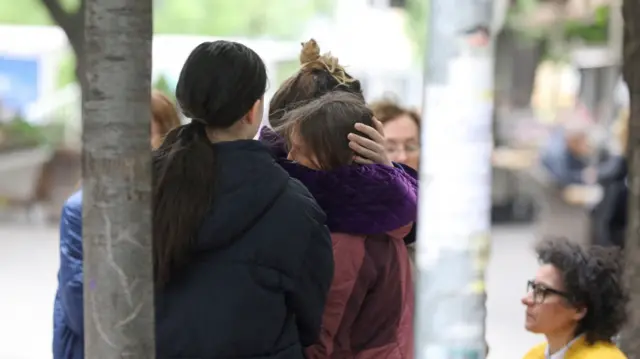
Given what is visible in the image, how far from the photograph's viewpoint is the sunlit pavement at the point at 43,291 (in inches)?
348

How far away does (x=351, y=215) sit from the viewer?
9.60 feet

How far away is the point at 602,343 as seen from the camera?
359 cm

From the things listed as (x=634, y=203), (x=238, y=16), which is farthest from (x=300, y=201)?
(x=238, y=16)

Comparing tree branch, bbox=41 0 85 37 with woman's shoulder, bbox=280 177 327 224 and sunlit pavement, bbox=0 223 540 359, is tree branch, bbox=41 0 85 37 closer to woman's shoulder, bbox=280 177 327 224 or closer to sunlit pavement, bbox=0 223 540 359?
woman's shoulder, bbox=280 177 327 224

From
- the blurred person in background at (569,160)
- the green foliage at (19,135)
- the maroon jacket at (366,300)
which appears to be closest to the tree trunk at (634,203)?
the maroon jacket at (366,300)

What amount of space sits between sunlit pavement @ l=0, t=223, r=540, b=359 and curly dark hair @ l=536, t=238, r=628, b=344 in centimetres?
477

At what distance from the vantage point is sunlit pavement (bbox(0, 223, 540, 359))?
8852 millimetres

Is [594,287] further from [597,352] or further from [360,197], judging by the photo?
[360,197]

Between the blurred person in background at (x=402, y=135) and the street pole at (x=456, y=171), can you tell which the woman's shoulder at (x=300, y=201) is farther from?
the blurred person in background at (x=402, y=135)

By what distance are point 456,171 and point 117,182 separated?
0.75 m

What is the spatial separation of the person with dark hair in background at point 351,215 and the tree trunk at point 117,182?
63 centimetres

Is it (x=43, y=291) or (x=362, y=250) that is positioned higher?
(x=362, y=250)

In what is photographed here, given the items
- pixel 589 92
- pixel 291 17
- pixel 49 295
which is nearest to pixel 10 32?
pixel 291 17

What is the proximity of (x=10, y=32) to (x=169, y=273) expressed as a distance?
19.6 meters
